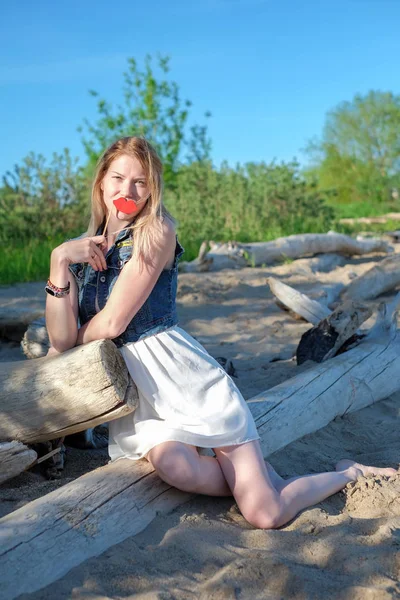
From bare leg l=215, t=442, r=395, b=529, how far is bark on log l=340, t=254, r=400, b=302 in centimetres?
473

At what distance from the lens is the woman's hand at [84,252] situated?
9.12 feet

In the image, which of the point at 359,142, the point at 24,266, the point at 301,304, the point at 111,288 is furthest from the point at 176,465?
the point at 359,142

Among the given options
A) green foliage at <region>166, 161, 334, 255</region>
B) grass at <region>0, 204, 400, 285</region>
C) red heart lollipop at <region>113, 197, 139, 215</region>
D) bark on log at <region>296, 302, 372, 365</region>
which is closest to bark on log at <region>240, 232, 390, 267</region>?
grass at <region>0, 204, 400, 285</region>

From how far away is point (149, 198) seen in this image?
296cm

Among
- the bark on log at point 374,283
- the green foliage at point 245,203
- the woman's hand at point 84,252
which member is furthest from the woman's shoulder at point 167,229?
the green foliage at point 245,203

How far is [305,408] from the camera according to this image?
3707 millimetres

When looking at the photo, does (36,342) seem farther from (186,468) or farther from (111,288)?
(186,468)

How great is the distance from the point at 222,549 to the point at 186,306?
5.15 meters

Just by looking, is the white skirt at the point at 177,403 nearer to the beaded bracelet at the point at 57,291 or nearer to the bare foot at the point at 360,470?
the beaded bracelet at the point at 57,291

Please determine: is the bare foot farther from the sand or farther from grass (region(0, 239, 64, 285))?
grass (region(0, 239, 64, 285))

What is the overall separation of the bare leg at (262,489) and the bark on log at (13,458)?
0.80 meters

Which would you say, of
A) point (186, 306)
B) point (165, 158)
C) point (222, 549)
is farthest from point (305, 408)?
point (165, 158)

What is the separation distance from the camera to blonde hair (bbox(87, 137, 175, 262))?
111 inches

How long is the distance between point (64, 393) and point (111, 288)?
51 centimetres
